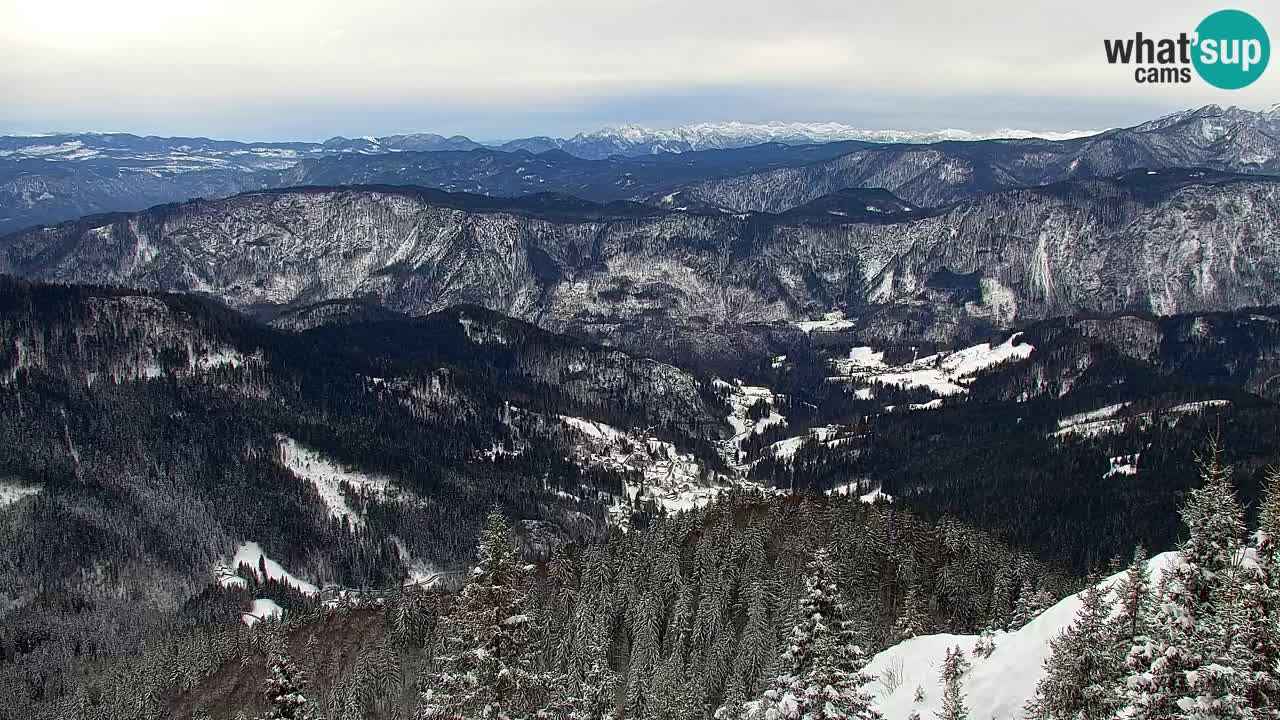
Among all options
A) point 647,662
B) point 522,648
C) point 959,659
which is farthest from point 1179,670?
point 647,662

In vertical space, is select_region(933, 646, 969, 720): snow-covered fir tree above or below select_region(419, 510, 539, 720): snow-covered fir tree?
below

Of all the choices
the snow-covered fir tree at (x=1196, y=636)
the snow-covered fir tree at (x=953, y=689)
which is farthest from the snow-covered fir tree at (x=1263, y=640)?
the snow-covered fir tree at (x=953, y=689)

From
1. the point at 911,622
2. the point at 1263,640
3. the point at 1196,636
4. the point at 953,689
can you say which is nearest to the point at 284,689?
the point at 953,689

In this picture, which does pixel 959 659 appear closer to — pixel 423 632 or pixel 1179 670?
pixel 1179 670

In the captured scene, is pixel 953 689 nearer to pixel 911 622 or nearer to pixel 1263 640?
pixel 1263 640

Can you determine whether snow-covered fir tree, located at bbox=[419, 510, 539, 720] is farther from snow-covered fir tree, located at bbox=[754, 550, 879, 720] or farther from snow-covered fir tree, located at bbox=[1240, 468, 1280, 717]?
snow-covered fir tree, located at bbox=[1240, 468, 1280, 717]

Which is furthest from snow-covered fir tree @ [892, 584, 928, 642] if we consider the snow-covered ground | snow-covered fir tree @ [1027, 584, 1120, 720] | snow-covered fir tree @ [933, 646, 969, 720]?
snow-covered fir tree @ [1027, 584, 1120, 720]

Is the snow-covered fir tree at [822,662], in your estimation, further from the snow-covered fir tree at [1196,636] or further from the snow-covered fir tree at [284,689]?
the snow-covered fir tree at [284,689]
